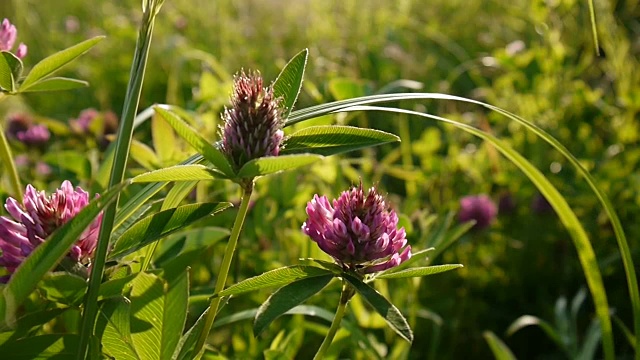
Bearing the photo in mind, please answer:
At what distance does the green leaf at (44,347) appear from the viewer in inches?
26.5

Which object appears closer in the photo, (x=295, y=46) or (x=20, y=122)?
(x=20, y=122)

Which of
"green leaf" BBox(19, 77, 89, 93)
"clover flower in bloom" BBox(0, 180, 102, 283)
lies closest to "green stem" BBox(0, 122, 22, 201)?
"green leaf" BBox(19, 77, 89, 93)

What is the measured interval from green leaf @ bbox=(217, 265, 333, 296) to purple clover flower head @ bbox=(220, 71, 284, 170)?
100mm

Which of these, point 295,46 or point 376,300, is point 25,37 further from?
point 376,300

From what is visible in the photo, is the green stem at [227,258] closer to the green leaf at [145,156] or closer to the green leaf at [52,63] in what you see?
the green leaf at [52,63]

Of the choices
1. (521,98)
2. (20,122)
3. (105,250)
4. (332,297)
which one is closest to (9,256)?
(105,250)

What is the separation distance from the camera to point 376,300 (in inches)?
26.6

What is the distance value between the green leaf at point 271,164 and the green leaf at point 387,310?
0.14 m

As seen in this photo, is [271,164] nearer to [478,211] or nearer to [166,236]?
[166,236]

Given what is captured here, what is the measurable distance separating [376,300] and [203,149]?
199 mm

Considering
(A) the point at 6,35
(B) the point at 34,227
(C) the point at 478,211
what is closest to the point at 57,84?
(A) the point at 6,35

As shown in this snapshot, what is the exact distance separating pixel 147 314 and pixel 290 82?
27 centimetres

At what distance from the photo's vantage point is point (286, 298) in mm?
683

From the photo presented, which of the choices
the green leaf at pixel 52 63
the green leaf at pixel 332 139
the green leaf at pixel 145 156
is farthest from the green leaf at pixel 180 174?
the green leaf at pixel 145 156
